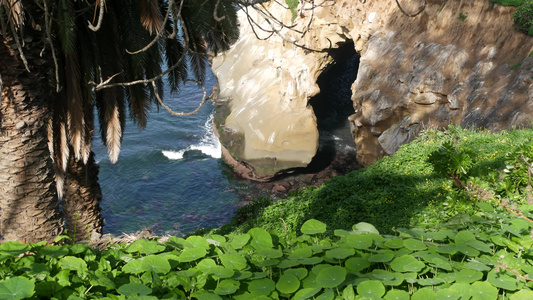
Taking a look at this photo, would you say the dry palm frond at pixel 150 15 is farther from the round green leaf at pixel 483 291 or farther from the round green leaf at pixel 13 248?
the round green leaf at pixel 483 291

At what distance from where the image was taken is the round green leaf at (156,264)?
2502 millimetres

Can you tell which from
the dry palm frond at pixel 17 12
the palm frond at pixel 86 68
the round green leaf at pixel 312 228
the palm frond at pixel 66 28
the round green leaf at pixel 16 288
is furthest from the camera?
the palm frond at pixel 86 68

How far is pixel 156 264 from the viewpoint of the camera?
2555mm

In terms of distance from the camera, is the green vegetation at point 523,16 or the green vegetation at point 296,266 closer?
the green vegetation at point 296,266

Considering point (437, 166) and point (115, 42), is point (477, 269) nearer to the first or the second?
point (437, 166)

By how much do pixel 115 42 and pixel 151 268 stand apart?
17.4 feet

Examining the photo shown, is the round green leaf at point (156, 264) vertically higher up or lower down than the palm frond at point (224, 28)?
lower down

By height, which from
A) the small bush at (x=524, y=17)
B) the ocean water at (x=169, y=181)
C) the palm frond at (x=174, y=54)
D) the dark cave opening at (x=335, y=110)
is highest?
the small bush at (x=524, y=17)

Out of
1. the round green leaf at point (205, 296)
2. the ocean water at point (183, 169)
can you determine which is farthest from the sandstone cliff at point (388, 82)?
the round green leaf at point (205, 296)

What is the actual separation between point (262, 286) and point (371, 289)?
1.82 feet

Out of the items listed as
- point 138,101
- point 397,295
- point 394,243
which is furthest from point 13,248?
point 138,101

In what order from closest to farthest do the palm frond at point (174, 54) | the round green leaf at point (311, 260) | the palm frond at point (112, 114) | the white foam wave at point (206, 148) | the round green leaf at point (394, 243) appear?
the round green leaf at point (311, 260) < the round green leaf at point (394, 243) < the palm frond at point (112, 114) < the palm frond at point (174, 54) < the white foam wave at point (206, 148)

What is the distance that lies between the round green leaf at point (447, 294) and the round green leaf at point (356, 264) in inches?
15.7

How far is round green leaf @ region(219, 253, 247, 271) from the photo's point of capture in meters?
2.61
